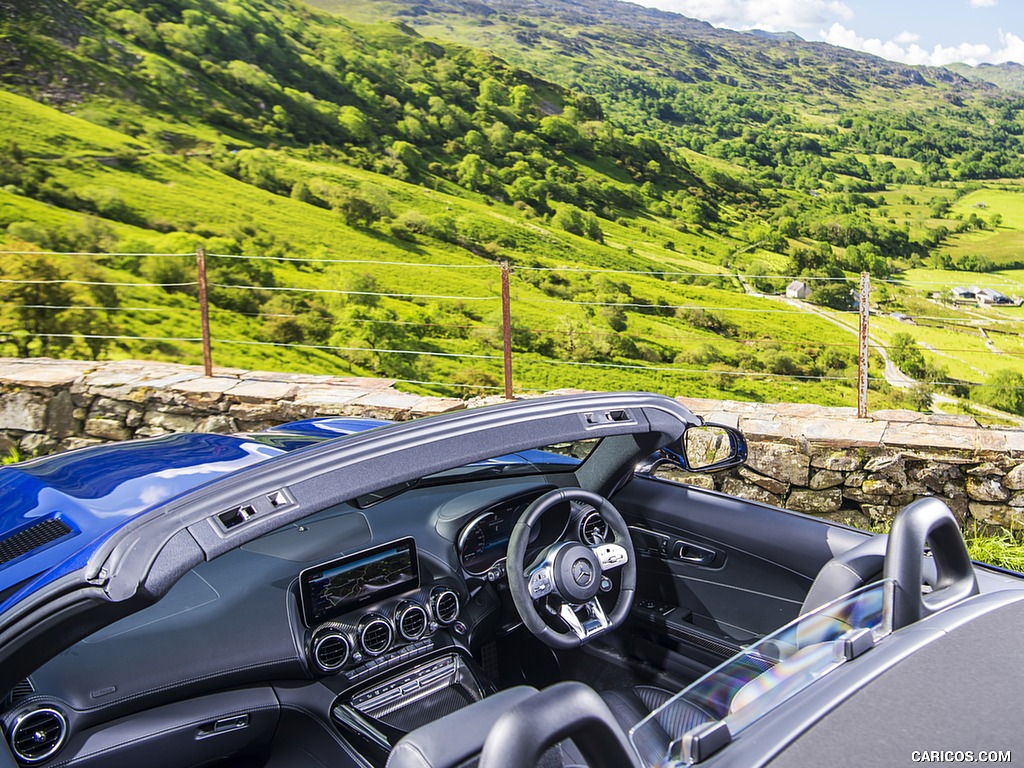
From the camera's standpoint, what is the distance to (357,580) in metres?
1.91

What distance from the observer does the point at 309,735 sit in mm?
1828

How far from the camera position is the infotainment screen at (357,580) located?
1.83 m

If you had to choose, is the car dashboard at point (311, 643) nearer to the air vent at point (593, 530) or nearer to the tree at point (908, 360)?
the air vent at point (593, 530)

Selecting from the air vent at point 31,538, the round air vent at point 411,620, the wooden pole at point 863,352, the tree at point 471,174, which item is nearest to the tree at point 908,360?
the tree at point 471,174

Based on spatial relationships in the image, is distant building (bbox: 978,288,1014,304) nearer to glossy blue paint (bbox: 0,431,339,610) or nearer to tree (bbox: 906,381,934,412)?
tree (bbox: 906,381,934,412)

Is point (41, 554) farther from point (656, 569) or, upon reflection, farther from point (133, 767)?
point (656, 569)

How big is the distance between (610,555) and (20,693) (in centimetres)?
129

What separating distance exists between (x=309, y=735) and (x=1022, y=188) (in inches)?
2018

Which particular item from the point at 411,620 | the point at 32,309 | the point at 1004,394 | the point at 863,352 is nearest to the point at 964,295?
the point at 1004,394

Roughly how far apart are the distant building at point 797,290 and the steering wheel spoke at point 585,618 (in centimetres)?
3943

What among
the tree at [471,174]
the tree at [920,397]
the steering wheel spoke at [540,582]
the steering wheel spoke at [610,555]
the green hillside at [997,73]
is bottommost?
the tree at [920,397]

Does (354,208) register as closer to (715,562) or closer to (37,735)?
(715,562)

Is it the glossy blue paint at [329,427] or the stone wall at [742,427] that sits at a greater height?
the glossy blue paint at [329,427]

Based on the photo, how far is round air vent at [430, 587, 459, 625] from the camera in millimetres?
2053
